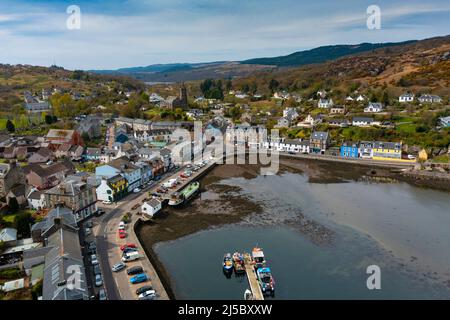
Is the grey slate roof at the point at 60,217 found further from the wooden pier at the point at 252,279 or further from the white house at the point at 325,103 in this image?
the white house at the point at 325,103

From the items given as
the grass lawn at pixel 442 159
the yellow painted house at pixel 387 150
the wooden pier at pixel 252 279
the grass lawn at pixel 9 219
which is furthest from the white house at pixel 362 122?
the grass lawn at pixel 9 219

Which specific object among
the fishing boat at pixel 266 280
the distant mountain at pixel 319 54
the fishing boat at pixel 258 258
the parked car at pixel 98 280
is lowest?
the fishing boat at pixel 266 280

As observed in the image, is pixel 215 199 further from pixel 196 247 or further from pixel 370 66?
pixel 370 66

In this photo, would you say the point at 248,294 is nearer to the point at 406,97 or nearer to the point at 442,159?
the point at 442,159

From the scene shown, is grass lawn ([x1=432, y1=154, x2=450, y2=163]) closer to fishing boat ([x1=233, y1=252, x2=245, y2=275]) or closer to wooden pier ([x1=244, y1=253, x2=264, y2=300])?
wooden pier ([x1=244, y1=253, x2=264, y2=300])

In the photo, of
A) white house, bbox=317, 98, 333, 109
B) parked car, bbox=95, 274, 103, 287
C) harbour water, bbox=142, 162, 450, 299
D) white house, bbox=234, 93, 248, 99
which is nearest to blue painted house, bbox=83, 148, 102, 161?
harbour water, bbox=142, 162, 450, 299
